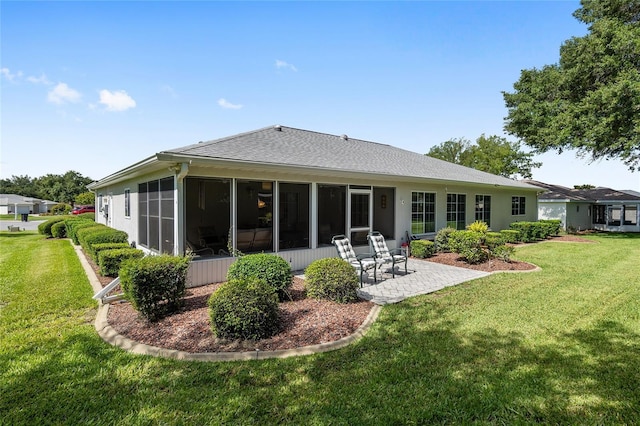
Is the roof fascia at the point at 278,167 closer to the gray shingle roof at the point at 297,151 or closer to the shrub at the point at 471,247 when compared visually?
the gray shingle roof at the point at 297,151

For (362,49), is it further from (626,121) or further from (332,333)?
(626,121)

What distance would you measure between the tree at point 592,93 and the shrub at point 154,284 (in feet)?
69.9

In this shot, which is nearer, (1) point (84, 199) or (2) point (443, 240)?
(2) point (443, 240)

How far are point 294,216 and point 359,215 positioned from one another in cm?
235

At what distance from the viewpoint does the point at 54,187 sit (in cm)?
6362

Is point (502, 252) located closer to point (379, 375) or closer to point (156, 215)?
point (379, 375)

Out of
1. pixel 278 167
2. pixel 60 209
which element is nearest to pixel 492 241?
pixel 278 167

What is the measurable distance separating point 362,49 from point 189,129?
833 centimetres

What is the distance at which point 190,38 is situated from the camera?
950 centimetres

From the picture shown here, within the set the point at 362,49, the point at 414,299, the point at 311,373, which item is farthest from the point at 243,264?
the point at 362,49

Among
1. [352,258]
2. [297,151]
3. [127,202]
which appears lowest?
[352,258]

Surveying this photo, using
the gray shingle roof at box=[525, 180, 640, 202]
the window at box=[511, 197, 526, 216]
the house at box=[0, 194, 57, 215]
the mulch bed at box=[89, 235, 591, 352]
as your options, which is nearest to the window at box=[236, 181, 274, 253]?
the mulch bed at box=[89, 235, 591, 352]

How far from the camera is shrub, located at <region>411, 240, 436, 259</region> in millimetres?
10680

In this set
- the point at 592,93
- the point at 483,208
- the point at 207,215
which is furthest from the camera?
the point at 592,93
